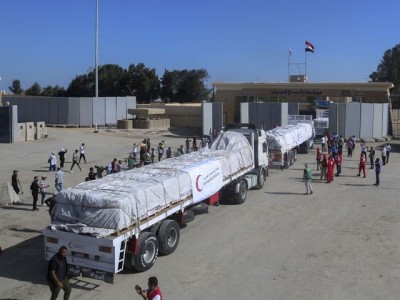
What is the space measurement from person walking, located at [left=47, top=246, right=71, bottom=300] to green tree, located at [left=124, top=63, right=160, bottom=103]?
8168 centimetres

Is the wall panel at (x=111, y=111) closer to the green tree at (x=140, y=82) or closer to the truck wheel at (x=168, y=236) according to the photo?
the green tree at (x=140, y=82)

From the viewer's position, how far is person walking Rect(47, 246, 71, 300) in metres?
9.24

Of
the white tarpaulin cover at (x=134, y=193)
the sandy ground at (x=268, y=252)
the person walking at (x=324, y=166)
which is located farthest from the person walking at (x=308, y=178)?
the white tarpaulin cover at (x=134, y=193)

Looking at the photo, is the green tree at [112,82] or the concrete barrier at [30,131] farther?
the green tree at [112,82]

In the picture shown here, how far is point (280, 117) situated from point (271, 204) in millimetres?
28879

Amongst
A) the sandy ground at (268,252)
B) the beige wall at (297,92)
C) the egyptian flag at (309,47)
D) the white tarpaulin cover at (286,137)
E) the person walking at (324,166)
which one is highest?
the egyptian flag at (309,47)

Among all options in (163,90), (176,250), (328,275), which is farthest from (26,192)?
(163,90)

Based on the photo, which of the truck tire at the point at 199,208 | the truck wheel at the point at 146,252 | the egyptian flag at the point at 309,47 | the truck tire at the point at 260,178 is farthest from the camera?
the egyptian flag at the point at 309,47

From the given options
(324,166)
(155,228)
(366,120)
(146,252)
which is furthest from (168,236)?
(366,120)

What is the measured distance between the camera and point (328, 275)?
38.3 ft

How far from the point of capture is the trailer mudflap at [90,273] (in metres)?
10.6

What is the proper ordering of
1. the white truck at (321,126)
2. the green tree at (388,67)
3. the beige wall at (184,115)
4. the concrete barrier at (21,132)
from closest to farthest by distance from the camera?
the concrete barrier at (21,132), the white truck at (321,126), the beige wall at (184,115), the green tree at (388,67)

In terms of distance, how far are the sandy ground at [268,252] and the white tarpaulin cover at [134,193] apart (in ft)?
4.55

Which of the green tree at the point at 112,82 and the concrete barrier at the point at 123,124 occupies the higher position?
the green tree at the point at 112,82
